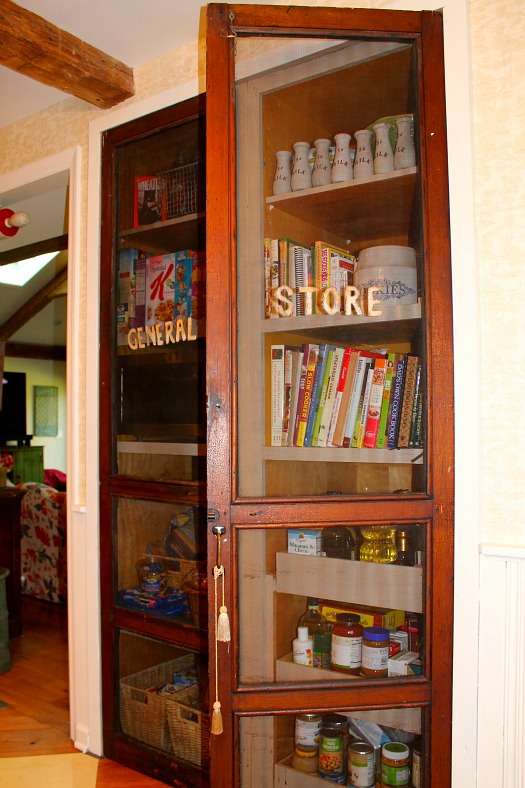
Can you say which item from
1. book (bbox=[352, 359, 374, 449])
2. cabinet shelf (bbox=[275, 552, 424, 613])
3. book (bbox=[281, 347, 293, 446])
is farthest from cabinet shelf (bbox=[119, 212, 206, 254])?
cabinet shelf (bbox=[275, 552, 424, 613])

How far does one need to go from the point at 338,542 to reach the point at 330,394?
350mm

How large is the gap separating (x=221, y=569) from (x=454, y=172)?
1089mm

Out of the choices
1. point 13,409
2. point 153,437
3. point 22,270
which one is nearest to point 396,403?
point 153,437

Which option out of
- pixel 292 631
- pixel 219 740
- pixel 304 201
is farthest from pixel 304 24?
pixel 219 740

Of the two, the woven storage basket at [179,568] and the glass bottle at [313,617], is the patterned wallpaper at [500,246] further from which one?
the woven storage basket at [179,568]

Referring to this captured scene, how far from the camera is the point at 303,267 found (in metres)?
1.54

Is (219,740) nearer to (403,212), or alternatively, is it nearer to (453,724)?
(453,724)

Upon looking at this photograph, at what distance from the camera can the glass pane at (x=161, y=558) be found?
2164 millimetres

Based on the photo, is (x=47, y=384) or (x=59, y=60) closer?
(x=59, y=60)

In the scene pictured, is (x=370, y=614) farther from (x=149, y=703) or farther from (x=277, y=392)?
(x=149, y=703)

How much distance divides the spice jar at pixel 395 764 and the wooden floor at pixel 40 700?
99 cm

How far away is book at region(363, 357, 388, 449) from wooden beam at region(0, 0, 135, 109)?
1472 mm

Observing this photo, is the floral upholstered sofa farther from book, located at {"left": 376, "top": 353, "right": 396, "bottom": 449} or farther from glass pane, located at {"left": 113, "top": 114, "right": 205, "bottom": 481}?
book, located at {"left": 376, "top": 353, "right": 396, "bottom": 449}

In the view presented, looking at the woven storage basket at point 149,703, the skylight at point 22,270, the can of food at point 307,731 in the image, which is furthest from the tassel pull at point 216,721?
the skylight at point 22,270
